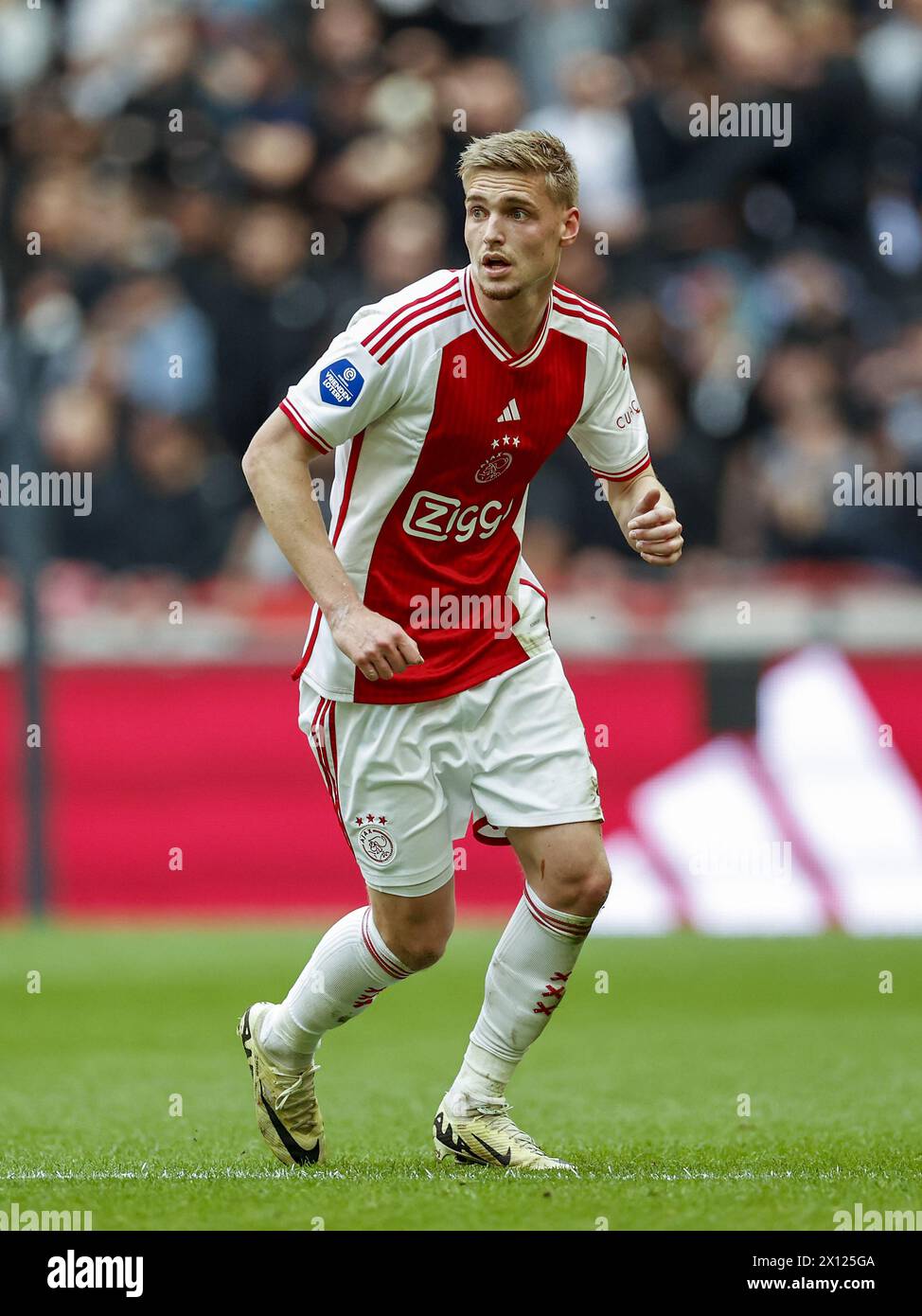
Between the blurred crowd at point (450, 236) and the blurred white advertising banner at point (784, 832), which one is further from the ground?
the blurred crowd at point (450, 236)

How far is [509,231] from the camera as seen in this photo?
17.0 feet

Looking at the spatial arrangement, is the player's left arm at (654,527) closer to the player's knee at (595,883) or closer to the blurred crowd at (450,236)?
the player's knee at (595,883)

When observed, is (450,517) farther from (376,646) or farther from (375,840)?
(375,840)

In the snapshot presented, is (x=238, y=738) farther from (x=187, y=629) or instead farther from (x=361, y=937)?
(x=361, y=937)

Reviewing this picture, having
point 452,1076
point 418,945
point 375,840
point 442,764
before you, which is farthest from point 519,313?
point 452,1076

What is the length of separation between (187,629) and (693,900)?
117 inches

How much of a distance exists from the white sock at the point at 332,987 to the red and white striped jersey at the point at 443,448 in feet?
2.13

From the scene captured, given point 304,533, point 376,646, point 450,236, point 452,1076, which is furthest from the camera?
point 450,236

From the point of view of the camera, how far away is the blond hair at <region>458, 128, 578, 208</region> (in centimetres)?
519

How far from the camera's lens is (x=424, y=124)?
12734 millimetres

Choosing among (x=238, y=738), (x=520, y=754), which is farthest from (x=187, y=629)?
(x=520, y=754)

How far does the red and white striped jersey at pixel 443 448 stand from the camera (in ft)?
17.1

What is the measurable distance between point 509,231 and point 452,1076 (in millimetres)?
3201

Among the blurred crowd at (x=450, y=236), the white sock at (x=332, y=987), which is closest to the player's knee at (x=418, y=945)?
the white sock at (x=332, y=987)
